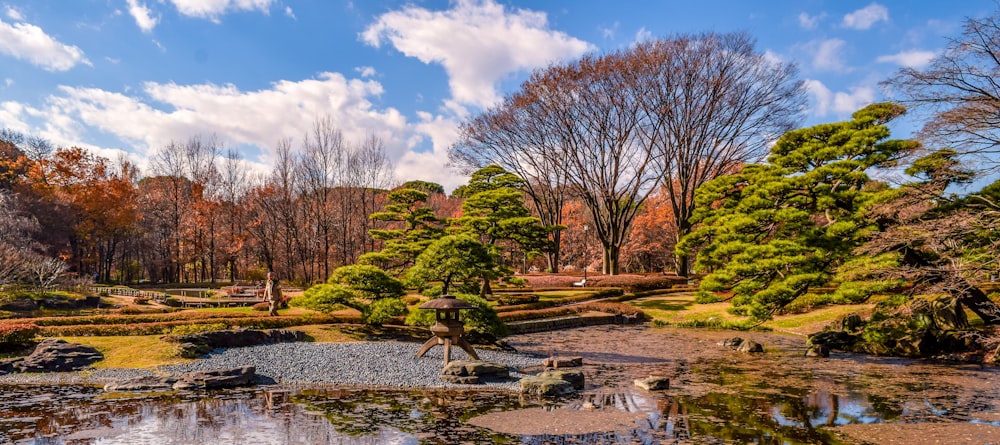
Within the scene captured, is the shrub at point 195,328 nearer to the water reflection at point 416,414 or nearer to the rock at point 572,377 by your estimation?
the water reflection at point 416,414

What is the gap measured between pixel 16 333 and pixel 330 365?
9182 mm

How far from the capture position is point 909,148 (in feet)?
58.0

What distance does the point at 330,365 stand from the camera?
14.6 metres

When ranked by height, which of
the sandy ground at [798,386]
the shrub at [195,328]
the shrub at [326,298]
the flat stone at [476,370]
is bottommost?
the sandy ground at [798,386]

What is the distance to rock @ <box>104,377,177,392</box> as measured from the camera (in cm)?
1197

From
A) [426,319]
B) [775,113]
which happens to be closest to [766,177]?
[426,319]

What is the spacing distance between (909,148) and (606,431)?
15235 mm

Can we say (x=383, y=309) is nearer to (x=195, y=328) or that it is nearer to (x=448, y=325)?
(x=448, y=325)

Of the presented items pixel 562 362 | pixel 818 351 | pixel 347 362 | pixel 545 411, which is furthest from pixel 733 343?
pixel 347 362

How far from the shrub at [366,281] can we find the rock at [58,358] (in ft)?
23.1

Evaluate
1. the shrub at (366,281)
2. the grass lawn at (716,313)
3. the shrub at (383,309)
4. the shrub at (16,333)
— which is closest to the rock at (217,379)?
the shrub at (383,309)

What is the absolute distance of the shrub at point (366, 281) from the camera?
19484mm

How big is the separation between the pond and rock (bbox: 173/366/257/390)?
1.98 feet

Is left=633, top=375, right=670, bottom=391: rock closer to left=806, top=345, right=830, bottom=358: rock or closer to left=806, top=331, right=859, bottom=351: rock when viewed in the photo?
left=806, top=345, right=830, bottom=358: rock
